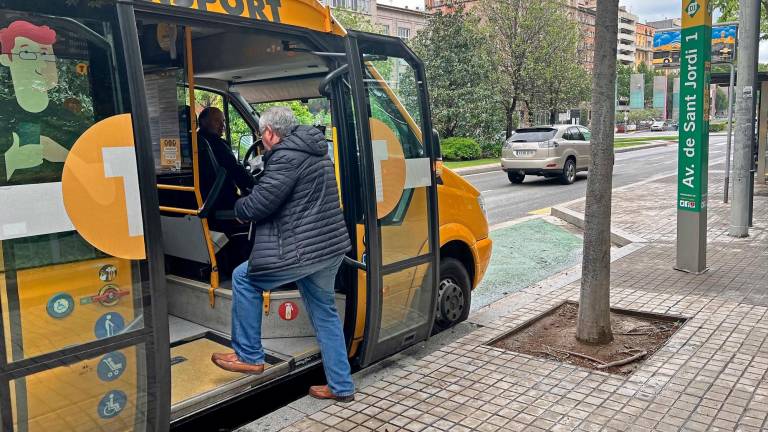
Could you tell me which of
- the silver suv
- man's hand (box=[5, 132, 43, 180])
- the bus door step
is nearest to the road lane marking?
the silver suv

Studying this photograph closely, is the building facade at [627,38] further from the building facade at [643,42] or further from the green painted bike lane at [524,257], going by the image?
the green painted bike lane at [524,257]

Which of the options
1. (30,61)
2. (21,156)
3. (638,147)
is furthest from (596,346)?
(638,147)

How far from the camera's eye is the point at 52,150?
8.95 ft

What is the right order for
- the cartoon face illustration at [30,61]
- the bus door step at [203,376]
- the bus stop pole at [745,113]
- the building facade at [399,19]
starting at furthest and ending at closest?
the building facade at [399,19], the bus stop pole at [745,113], the bus door step at [203,376], the cartoon face illustration at [30,61]

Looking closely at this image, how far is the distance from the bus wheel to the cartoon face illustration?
3.34 m

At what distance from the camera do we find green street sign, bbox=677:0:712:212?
6871 millimetres

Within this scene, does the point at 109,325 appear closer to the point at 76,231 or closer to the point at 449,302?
the point at 76,231

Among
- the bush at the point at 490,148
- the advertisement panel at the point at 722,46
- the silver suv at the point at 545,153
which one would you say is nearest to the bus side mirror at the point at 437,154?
the advertisement panel at the point at 722,46

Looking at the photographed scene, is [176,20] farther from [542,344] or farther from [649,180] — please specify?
[649,180]

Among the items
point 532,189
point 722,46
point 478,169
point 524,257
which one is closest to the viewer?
point 524,257

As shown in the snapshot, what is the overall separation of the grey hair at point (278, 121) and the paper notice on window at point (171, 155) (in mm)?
1862

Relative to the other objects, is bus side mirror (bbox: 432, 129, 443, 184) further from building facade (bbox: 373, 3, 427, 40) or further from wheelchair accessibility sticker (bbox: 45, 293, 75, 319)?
building facade (bbox: 373, 3, 427, 40)

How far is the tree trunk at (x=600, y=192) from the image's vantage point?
5.05 metres

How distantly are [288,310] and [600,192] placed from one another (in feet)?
8.69
